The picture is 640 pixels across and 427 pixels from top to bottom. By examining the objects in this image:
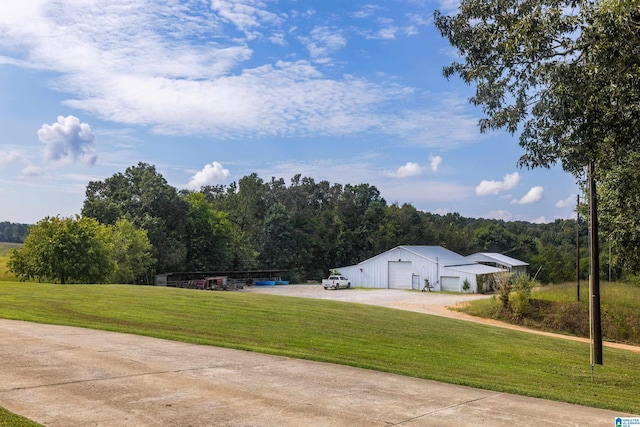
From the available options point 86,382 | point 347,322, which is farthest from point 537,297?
point 86,382

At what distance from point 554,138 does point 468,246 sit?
80632 millimetres

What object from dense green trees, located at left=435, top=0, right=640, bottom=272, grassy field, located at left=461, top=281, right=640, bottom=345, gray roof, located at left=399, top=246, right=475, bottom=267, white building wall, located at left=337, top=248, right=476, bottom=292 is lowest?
grassy field, located at left=461, top=281, right=640, bottom=345

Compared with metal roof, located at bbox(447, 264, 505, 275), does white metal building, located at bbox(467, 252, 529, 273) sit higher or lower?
higher

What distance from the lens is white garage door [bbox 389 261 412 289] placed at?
56594 millimetres

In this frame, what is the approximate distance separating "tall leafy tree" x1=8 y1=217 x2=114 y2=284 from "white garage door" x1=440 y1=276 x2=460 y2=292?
33.0 meters

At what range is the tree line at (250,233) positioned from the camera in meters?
40.8

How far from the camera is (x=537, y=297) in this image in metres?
30.9

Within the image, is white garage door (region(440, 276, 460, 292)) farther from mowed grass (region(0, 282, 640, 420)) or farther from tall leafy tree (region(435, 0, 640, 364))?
tall leafy tree (region(435, 0, 640, 364))

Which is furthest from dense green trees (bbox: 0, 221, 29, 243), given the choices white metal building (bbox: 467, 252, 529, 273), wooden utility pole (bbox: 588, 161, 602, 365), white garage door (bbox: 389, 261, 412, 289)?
wooden utility pole (bbox: 588, 161, 602, 365)

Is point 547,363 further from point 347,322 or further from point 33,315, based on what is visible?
point 33,315

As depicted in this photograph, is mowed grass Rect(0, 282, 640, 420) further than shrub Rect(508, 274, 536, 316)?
No

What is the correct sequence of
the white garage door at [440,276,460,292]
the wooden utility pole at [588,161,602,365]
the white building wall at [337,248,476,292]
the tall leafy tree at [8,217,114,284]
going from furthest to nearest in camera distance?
the white building wall at [337,248,476,292] < the white garage door at [440,276,460,292] < the tall leafy tree at [8,217,114,284] < the wooden utility pole at [588,161,602,365]

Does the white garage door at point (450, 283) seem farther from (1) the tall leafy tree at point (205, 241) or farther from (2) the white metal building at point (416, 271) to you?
(1) the tall leafy tree at point (205, 241)

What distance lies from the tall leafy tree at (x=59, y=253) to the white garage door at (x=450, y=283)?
1298 inches
